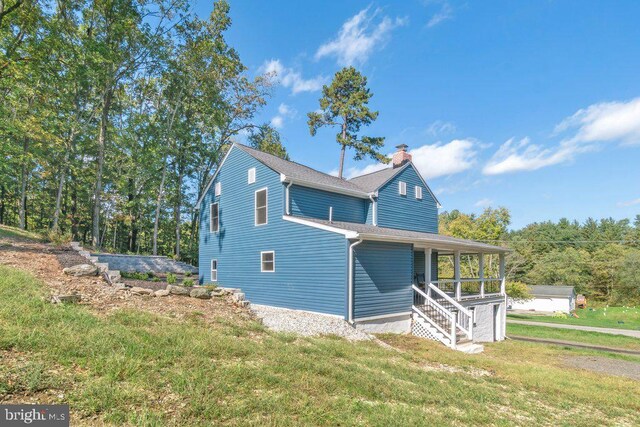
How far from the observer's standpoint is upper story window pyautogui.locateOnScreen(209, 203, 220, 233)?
17078 mm

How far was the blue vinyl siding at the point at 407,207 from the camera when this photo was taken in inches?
611

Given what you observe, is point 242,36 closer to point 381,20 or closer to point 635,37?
point 381,20

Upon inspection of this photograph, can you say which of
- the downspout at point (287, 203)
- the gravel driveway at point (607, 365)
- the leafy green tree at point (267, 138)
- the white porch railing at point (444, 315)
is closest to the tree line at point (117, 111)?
the leafy green tree at point (267, 138)

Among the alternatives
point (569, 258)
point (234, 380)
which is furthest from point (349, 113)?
point (569, 258)

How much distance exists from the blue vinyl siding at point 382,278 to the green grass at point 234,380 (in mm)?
3443

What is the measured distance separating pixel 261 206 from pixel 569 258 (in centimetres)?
5711

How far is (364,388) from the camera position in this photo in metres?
4.73

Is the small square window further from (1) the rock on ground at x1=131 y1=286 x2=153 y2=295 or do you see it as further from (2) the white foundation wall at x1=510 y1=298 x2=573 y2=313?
(2) the white foundation wall at x1=510 y1=298 x2=573 y2=313

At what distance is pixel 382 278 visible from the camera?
11523 millimetres

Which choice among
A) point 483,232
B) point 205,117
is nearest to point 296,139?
point 205,117

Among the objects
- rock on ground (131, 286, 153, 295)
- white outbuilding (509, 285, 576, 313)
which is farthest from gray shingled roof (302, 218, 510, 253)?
white outbuilding (509, 285, 576, 313)

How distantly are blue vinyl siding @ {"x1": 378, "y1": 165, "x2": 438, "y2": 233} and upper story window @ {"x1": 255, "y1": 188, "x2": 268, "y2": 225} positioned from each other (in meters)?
5.39

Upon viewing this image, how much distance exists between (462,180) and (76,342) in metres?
65.1

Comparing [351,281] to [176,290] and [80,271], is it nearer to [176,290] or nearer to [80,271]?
[176,290]
